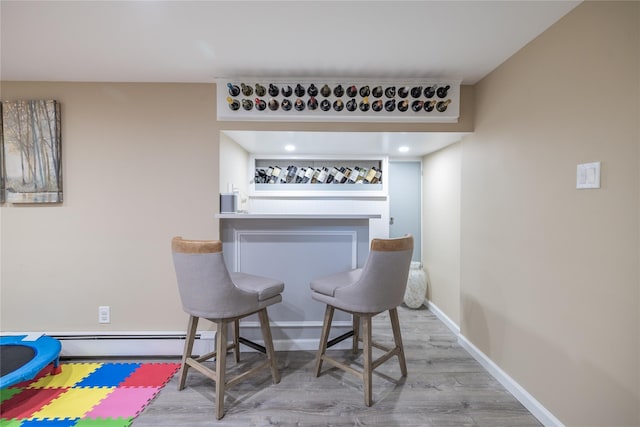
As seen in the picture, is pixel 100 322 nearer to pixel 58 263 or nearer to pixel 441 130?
pixel 58 263

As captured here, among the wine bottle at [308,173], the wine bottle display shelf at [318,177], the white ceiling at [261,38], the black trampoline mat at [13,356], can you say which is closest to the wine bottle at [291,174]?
the wine bottle display shelf at [318,177]

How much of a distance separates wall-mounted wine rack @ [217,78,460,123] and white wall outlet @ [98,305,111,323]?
1723 mm

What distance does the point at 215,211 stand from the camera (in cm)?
220

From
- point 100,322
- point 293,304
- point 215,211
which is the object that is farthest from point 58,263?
point 293,304

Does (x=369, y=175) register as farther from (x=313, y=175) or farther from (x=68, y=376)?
(x=68, y=376)

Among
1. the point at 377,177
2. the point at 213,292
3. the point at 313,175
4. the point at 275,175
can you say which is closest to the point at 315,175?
the point at 313,175

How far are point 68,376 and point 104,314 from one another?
42 centimetres

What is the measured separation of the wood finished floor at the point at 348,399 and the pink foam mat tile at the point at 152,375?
81 millimetres

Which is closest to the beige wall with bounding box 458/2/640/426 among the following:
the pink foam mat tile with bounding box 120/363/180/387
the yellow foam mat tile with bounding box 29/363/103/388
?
the pink foam mat tile with bounding box 120/363/180/387

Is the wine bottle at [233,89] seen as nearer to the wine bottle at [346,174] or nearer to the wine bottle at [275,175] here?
the wine bottle at [275,175]

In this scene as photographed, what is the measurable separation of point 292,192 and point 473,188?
1834mm

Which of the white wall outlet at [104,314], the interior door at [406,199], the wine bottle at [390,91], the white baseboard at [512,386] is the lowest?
the white baseboard at [512,386]

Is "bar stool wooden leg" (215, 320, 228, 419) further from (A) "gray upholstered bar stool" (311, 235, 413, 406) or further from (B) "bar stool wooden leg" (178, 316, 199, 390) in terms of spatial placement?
(A) "gray upholstered bar stool" (311, 235, 413, 406)

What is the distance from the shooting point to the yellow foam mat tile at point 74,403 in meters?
1.60
